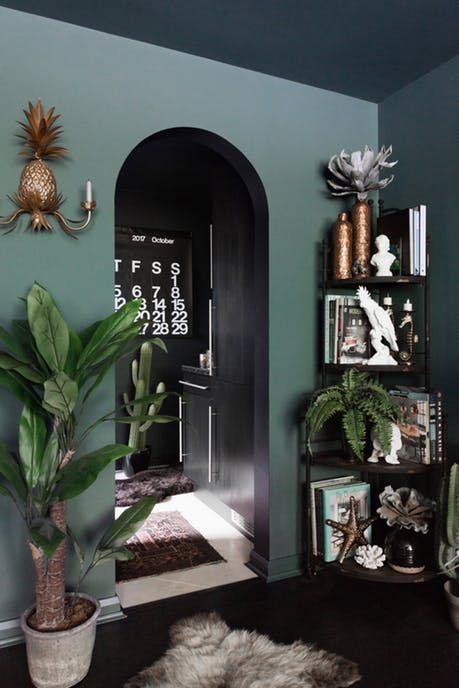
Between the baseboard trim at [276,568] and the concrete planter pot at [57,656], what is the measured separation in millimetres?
1071

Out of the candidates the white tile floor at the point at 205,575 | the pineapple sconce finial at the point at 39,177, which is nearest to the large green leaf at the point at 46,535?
the white tile floor at the point at 205,575

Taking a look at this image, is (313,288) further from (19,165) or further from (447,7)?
(19,165)

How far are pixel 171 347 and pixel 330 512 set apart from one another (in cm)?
279

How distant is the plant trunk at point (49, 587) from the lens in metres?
1.83

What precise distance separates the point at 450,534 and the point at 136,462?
3.05m

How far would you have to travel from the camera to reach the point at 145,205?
4938 millimetres

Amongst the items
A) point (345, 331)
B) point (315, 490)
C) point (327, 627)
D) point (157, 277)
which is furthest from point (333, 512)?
point (157, 277)

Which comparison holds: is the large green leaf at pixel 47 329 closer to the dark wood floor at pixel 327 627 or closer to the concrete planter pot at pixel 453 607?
the dark wood floor at pixel 327 627

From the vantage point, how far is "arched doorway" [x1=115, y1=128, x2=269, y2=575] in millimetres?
2699

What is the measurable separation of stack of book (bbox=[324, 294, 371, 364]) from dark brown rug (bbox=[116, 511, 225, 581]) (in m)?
1.33

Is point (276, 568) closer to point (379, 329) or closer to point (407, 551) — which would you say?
point (407, 551)

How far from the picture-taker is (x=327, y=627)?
2186 millimetres

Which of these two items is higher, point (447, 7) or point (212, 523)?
point (447, 7)

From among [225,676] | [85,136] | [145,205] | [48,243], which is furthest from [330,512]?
[145,205]
